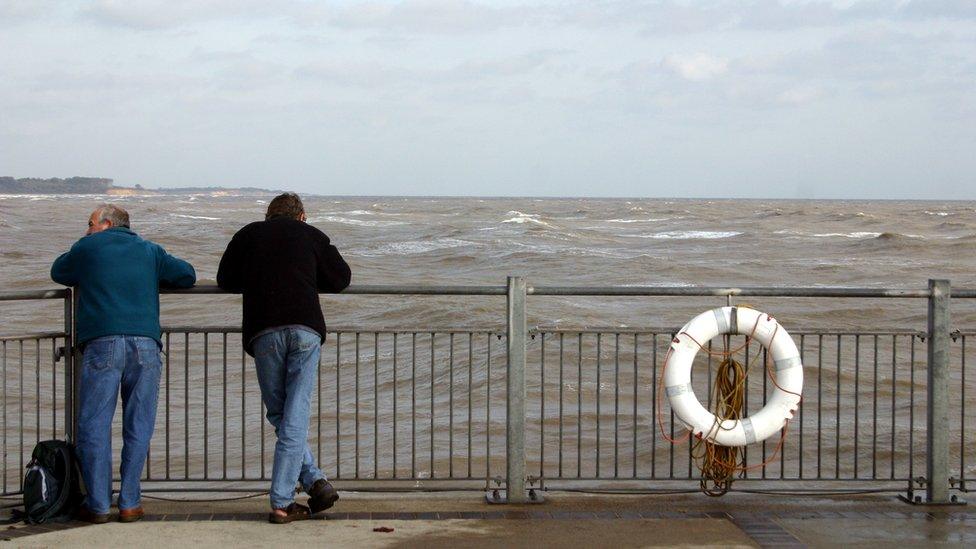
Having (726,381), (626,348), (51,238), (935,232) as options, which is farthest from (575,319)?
(935,232)

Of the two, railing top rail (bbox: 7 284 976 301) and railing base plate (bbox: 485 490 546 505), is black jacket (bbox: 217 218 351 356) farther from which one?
railing base plate (bbox: 485 490 546 505)

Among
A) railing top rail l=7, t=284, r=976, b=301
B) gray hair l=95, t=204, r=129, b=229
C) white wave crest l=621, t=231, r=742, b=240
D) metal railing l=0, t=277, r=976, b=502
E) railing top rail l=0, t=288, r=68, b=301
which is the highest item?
gray hair l=95, t=204, r=129, b=229

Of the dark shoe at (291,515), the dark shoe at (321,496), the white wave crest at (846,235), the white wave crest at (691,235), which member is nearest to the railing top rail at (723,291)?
the dark shoe at (321,496)

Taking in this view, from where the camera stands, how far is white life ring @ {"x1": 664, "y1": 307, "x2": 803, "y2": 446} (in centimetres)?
664

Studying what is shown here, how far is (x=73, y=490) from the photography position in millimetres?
6137

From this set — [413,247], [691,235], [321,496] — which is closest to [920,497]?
[321,496]

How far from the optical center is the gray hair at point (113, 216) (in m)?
6.19

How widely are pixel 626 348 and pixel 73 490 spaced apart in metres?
12.4

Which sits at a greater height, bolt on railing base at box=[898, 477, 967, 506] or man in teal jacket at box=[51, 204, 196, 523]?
man in teal jacket at box=[51, 204, 196, 523]

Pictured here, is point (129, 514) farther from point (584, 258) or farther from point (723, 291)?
point (584, 258)

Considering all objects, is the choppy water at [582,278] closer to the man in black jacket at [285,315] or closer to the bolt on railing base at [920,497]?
the bolt on railing base at [920,497]

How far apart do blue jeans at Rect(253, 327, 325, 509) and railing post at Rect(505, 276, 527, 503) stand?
1095 mm

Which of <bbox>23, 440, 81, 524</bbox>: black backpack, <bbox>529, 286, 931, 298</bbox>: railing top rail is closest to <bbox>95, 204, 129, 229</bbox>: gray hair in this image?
<bbox>23, 440, 81, 524</bbox>: black backpack

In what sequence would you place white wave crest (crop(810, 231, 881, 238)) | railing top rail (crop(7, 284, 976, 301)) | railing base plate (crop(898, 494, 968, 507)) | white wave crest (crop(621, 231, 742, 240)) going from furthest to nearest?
white wave crest (crop(810, 231, 881, 238)), white wave crest (crop(621, 231, 742, 240)), railing base plate (crop(898, 494, 968, 507)), railing top rail (crop(7, 284, 976, 301))
